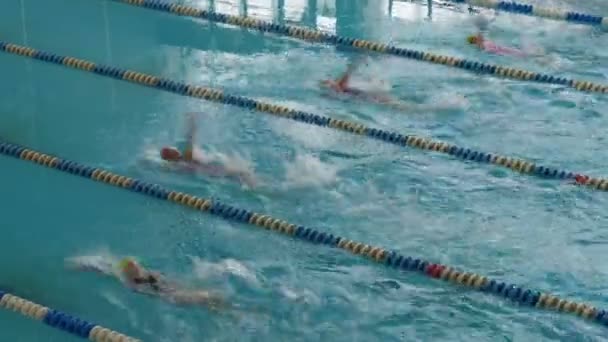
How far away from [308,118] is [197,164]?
76cm

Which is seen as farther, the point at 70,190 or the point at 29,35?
the point at 29,35

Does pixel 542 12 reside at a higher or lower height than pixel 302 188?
higher

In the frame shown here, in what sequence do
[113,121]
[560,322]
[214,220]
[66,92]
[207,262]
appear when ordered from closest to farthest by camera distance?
1. [560,322]
2. [207,262]
3. [214,220]
4. [113,121]
5. [66,92]

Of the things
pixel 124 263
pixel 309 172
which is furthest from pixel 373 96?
pixel 124 263

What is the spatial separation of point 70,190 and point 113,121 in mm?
684

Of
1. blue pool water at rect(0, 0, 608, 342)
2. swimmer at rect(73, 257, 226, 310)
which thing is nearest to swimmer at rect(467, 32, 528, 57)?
blue pool water at rect(0, 0, 608, 342)

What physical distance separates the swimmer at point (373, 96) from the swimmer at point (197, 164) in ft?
3.40

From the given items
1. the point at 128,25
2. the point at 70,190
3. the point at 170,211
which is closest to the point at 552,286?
the point at 170,211

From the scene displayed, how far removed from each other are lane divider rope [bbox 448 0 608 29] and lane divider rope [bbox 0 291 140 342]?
4.27 m

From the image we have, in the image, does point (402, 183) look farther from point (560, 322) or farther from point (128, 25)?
point (128, 25)

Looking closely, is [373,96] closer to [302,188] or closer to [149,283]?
[302,188]

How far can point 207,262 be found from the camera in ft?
12.7

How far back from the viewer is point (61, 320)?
3.46m

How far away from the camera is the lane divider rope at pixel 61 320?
11.1 feet
